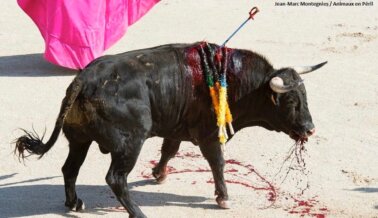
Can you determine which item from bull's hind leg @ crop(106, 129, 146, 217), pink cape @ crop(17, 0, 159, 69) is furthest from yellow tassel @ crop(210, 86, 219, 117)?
pink cape @ crop(17, 0, 159, 69)

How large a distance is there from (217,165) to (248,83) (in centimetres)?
73

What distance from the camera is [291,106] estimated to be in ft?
18.0

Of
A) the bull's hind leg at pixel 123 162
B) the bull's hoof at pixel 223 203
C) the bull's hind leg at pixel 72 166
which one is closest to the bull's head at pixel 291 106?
the bull's hoof at pixel 223 203

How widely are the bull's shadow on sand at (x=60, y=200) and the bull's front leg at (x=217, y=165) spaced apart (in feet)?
0.40

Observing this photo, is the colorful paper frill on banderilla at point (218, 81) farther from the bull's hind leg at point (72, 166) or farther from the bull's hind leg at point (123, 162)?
→ the bull's hind leg at point (72, 166)

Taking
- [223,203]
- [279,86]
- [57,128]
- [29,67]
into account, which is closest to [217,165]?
[223,203]

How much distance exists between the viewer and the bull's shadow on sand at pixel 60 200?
5.58 metres

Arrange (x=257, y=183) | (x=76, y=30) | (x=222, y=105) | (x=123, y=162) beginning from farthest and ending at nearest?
(x=76, y=30) → (x=257, y=183) → (x=222, y=105) → (x=123, y=162)

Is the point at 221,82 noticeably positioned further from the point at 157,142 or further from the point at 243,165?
the point at 157,142

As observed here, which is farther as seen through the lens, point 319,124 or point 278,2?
point 278,2

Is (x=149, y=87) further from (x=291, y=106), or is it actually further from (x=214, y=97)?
(x=291, y=106)

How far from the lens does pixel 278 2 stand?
13914 millimetres

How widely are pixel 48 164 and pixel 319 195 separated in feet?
8.51

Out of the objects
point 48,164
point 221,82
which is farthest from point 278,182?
point 48,164
